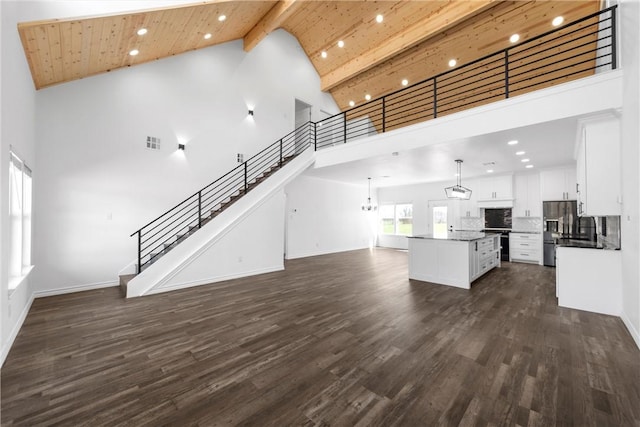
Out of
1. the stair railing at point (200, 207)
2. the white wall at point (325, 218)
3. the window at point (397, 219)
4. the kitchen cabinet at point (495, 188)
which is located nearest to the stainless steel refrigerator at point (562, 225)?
the kitchen cabinet at point (495, 188)

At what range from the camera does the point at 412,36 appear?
706 centimetres

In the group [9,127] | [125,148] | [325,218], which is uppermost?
[125,148]

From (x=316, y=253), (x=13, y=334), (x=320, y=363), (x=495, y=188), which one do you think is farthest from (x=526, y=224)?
(x=13, y=334)

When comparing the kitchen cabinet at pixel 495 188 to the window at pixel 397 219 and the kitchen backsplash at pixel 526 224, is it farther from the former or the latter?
the window at pixel 397 219

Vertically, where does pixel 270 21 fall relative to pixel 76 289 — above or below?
above

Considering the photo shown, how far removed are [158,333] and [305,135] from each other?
7765mm

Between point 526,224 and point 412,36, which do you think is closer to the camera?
point 412,36

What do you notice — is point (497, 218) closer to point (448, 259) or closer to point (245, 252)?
point (448, 259)

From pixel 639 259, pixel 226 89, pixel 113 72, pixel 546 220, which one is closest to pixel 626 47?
pixel 639 259

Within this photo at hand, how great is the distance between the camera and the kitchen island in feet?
16.8

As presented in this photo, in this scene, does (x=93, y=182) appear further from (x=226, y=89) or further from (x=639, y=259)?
(x=639, y=259)

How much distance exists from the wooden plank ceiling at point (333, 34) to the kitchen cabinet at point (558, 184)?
351 cm

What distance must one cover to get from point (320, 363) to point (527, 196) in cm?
852

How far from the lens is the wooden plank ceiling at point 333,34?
3.96 meters
